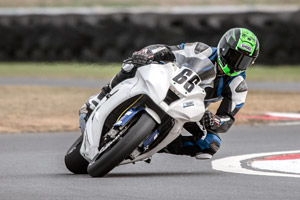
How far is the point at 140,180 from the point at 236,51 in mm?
1356

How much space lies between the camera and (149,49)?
23.5 feet

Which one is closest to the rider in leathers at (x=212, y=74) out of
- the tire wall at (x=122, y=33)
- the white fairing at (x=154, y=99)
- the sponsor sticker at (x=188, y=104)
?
the white fairing at (x=154, y=99)

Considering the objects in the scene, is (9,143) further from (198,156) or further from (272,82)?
(272,82)

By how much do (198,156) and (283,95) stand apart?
8.99 metres

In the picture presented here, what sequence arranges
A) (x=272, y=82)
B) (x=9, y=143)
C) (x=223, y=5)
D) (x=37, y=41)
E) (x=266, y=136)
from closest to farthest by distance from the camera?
(x=9, y=143) < (x=266, y=136) < (x=272, y=82) < (x=37, y=41) < (x=223, y=5)

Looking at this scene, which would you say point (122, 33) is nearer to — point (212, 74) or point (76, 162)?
point (76, 162)

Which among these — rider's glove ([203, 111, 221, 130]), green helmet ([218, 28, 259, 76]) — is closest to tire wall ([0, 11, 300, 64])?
green helmet ([218, 28, 259, 76])

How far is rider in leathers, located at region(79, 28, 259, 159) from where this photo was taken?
7.14 m

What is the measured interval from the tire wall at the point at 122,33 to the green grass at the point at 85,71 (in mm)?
386

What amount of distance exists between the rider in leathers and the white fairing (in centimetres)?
23

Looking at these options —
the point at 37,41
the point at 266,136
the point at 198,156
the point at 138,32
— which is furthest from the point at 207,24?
the point at 198,156

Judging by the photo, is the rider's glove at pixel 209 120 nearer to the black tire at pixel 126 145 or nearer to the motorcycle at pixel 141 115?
the motorcycle at pixel 141 115

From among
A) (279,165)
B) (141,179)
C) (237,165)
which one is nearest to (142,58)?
(141,179)

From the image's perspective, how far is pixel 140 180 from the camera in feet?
22.1
